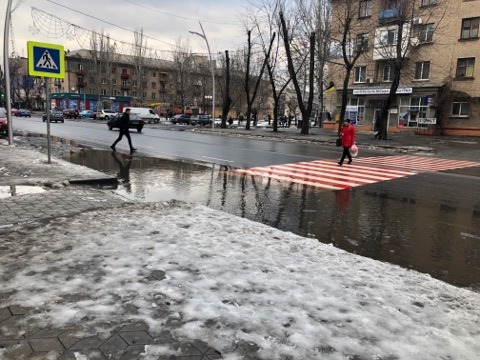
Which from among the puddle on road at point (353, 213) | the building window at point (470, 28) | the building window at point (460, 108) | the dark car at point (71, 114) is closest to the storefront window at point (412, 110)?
the building window at point (460, 108)

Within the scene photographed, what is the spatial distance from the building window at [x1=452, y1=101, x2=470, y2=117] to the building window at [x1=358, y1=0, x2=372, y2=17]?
1246 centimetres

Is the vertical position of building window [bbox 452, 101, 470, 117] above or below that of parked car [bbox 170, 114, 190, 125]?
above

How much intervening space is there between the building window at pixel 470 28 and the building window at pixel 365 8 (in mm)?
8916

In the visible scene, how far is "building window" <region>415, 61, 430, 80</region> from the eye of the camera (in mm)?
37062

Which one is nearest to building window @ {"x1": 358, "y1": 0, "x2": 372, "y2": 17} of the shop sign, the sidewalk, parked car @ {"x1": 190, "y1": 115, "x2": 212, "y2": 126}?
the shop sign

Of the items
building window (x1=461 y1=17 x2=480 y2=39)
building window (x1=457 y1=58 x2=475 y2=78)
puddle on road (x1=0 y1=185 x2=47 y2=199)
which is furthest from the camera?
building window (x1=457 y1=58 x2=475 y2=78)

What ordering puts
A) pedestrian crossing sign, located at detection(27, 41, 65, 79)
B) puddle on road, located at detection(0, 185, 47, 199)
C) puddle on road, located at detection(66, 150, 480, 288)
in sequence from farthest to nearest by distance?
pedestrian crossing sign, located at detection(27, 41, 65, 79), puddle on road, located at detection(0, 185, 47, 199), puddle on road, located at detection(66, 150, 480, 288)

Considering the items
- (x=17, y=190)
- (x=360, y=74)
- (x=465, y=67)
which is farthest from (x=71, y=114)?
(x=17, y=190)

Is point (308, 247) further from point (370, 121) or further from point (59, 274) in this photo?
point (370, 121)

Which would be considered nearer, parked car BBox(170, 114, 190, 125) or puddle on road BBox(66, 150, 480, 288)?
puddle on road BBox(66, 150, 480, 288)

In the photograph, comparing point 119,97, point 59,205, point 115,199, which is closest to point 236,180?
point 115,199

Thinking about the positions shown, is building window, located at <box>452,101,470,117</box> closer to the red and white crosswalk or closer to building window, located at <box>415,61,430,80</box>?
building window, located at <box>415,61,430,80</box>

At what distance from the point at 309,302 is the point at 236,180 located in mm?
7433

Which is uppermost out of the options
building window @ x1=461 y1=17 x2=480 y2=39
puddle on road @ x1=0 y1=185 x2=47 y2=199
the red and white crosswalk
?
building window @ x1=461 y1=17 x2=480 y2=39
